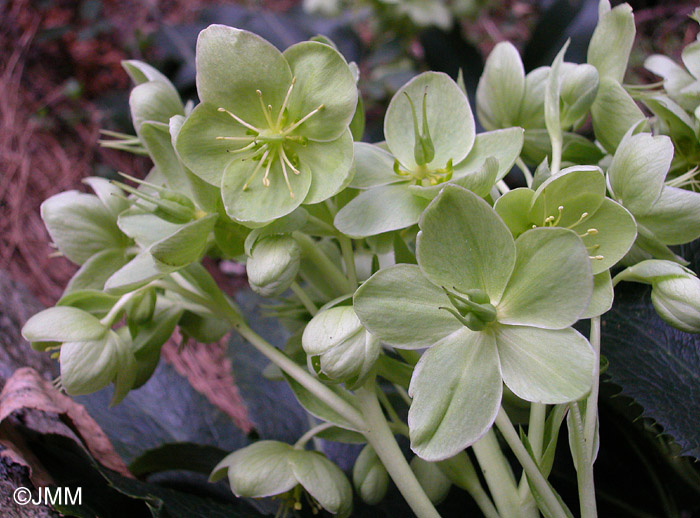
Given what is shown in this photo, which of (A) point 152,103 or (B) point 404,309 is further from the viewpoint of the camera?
(A) point 152,103

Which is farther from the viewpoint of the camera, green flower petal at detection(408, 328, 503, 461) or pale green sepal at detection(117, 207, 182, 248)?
pale green sepal at detection(117, 207, 182, 248)

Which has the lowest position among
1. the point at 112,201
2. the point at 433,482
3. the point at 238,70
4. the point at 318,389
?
the point at 433,482

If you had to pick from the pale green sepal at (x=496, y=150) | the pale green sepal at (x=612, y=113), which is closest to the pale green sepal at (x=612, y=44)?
the pale green sepal at (x=612, y=113)

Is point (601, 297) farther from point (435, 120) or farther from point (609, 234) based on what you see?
point (435, 120)

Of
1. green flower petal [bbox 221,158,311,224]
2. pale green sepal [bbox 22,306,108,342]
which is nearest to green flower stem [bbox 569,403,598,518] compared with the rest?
green flower petal [bbox 221,158,311,224]

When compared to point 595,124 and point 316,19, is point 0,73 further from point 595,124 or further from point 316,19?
point 595,124

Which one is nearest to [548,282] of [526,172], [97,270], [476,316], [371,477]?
[476,316]

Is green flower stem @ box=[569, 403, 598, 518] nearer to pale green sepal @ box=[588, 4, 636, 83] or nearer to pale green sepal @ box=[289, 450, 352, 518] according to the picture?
pale green sepal @ box=[289, 450, 352, 518]

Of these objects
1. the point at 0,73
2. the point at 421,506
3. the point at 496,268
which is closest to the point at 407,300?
the point at 496,268
